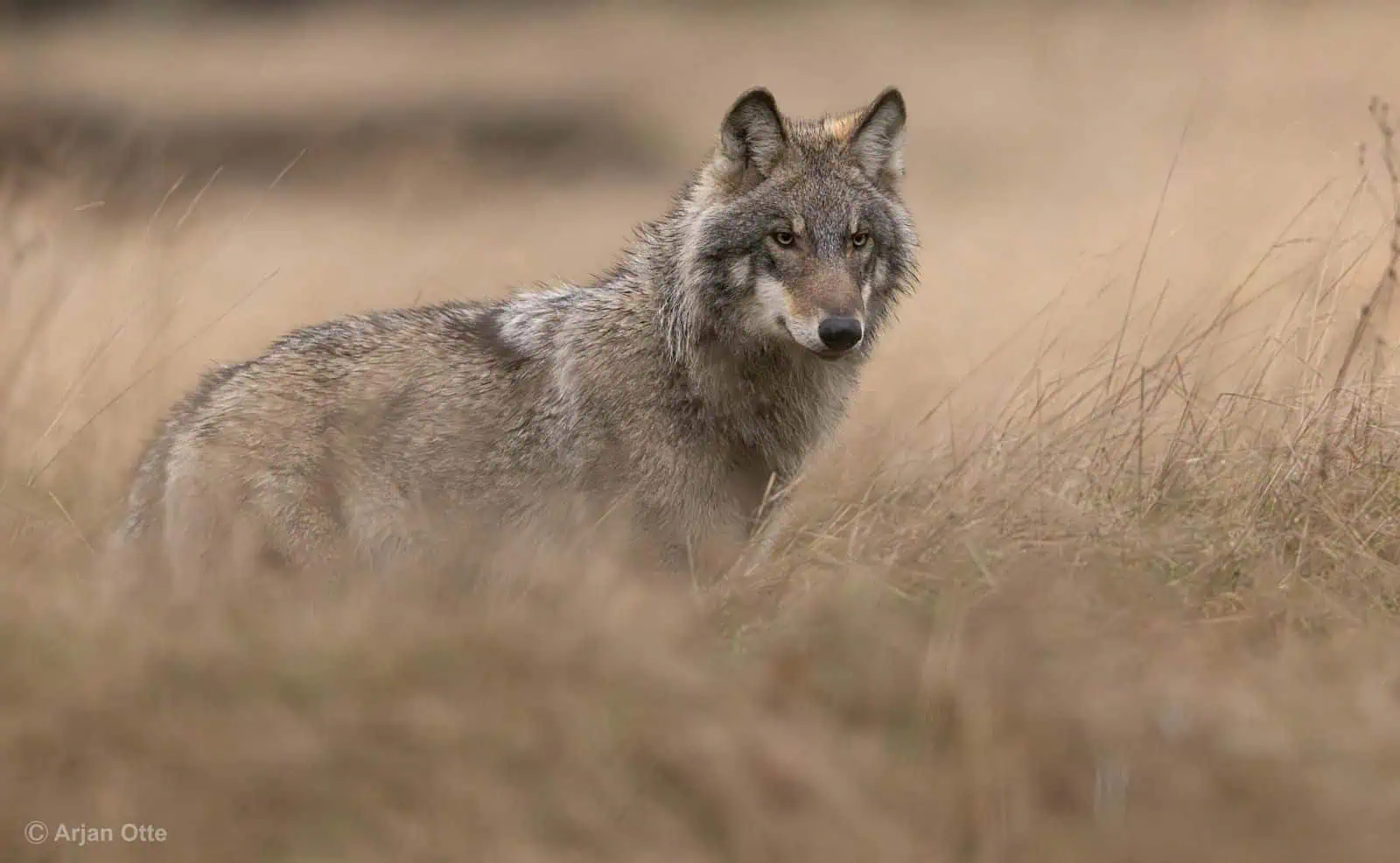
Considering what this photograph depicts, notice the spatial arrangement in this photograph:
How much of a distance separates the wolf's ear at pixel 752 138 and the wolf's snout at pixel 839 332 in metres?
0.80

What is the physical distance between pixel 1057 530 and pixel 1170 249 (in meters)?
7.92

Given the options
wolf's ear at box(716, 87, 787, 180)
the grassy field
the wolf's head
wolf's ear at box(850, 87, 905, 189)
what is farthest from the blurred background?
wolf's ear at box(716, 87, 787, 180)

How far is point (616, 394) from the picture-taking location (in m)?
5.09

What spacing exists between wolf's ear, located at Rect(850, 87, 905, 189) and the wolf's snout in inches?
36.4

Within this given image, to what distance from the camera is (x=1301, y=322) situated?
548 centimetres

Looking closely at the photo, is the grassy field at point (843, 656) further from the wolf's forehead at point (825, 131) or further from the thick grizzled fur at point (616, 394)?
the wolf's forehead at point (825, 131)

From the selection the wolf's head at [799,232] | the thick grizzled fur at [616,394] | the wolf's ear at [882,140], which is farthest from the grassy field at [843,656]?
the wolf's ear at [882,140]

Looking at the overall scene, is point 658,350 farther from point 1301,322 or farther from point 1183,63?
point 1183,63

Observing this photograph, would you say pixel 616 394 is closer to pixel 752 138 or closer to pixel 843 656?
pixel 752 138

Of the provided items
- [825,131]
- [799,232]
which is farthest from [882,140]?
[799,232]

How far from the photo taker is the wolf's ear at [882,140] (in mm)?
5383

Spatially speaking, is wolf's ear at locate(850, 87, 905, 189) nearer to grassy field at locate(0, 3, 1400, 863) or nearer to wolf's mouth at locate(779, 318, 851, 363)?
wolf's mouth at locate(779, 318, 851, 363)

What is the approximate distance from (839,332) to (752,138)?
0.93 meters

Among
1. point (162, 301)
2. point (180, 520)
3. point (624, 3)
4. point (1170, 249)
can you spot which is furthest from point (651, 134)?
point (180, 520)
